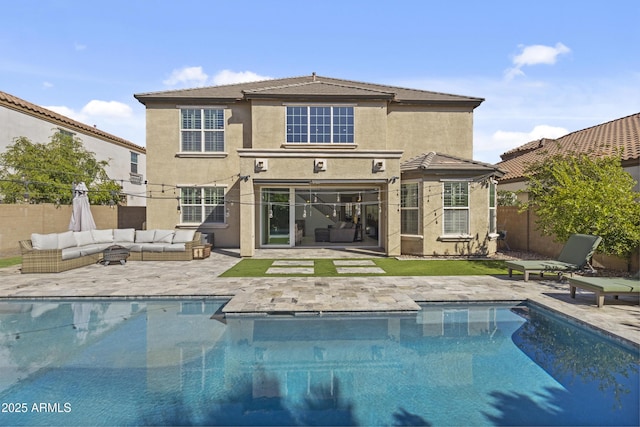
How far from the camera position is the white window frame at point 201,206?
708 inches

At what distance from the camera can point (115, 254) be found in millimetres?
13023

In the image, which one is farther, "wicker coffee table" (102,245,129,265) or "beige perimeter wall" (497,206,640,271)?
"beige perimeter wall" (497,206,640,271)

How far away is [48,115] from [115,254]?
14.8 metres

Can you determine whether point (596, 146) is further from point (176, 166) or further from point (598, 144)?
point (176, 166)

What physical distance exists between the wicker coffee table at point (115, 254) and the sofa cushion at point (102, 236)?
5.16ft

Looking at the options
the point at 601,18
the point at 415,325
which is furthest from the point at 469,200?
the point at 415,325

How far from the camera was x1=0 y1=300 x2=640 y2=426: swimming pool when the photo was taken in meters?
4.40

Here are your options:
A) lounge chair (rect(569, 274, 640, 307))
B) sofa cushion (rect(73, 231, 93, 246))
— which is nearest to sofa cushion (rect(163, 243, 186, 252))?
sofa cushion (rect(73, 231, 93, 246))

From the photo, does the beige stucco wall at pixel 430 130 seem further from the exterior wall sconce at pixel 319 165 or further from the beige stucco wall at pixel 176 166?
the beige stucco wall at pixel 176 166

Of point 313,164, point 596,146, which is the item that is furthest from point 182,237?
point 596,146

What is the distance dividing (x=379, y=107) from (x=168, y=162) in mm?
11414

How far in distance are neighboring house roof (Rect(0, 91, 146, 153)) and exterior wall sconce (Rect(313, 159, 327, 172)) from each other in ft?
57.8

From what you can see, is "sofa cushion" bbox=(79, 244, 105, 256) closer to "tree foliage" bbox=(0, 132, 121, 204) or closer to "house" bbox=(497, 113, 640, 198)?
"tree foliage" bbox=(0, 132, 121, 204)

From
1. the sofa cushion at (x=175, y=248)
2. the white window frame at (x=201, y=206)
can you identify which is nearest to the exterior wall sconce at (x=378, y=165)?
the white window frame at (x=201, y=206)
